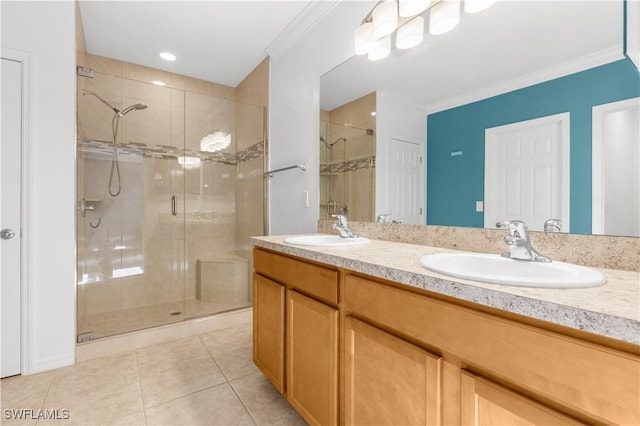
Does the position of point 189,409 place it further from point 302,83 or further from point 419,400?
point 302,83

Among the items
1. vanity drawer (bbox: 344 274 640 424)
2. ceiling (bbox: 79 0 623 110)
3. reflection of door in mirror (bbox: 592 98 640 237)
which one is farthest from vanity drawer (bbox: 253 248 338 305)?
ceiling (bbox: 79 0 623 110)

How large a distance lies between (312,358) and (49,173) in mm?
1974

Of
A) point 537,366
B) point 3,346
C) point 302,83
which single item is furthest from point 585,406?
point 3,346

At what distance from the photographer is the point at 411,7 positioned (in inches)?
58.8

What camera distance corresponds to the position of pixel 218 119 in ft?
10.0

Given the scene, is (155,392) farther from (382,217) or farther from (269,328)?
(382,217)

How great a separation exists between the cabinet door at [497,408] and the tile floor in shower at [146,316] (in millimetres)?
2328

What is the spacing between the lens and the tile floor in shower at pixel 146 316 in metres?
2.21

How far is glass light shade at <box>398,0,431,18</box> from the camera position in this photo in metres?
1.46

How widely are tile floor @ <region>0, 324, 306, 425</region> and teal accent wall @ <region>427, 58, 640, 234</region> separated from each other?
4.24 feet

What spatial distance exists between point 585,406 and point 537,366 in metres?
0.08

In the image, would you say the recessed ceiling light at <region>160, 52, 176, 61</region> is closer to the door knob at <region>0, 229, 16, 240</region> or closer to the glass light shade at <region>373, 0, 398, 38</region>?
the door knob at <region>0, 229, 16, 240</region>

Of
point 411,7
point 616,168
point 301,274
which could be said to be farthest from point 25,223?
point 616,168

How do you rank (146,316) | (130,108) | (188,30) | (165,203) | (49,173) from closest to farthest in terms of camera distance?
(49,173), (188,30), (146,316), (130,108), (165,203)
